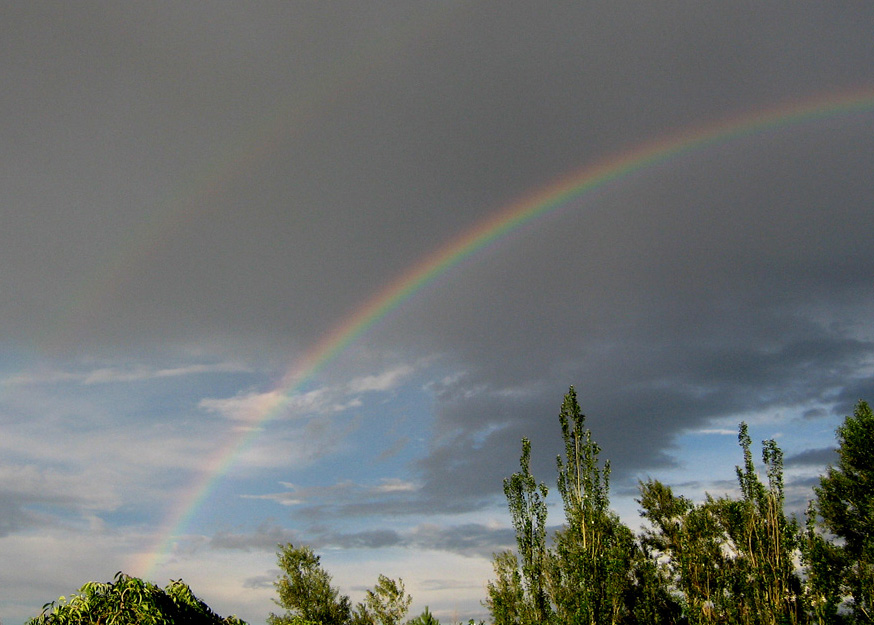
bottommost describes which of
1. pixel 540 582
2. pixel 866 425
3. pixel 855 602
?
pixel 855 602

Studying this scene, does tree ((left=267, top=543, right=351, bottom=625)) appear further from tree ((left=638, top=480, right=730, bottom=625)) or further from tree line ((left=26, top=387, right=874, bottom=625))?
tree ((left=638, top=480, right=730, bottom=625))

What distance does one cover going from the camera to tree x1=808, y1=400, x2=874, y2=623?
4178 centimetres

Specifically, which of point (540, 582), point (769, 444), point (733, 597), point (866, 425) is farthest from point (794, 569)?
point (540, 582)

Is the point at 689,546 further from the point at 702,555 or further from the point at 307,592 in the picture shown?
the point at 307,592

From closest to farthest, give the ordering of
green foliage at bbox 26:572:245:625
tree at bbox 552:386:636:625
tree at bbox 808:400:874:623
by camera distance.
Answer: green foliage at bbox 26:572:245:625 < tree at bbox 552:386:636:625 < tree at bbox 808:400:874:623

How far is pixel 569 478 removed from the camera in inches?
1316

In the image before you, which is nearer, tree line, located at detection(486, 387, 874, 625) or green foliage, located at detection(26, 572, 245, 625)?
green foliage, located at detection(26, 572, 245, 625)

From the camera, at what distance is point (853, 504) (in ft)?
144

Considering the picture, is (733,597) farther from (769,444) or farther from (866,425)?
(866,425)

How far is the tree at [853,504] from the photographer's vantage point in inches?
1645

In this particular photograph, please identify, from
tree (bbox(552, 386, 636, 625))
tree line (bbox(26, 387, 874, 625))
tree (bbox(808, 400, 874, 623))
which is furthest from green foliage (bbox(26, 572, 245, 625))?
tree (bbox(808, 400, 874, 623))

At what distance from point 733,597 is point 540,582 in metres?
15.1

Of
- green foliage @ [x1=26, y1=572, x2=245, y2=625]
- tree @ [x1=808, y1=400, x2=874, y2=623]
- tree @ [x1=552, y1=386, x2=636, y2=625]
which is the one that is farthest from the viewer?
tree @ [x1=808, y1=400, x2=874, y2=623]

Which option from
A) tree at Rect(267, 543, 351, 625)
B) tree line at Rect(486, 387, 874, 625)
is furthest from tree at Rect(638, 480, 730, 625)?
tree at Rect(267, 543, 351, 625)
